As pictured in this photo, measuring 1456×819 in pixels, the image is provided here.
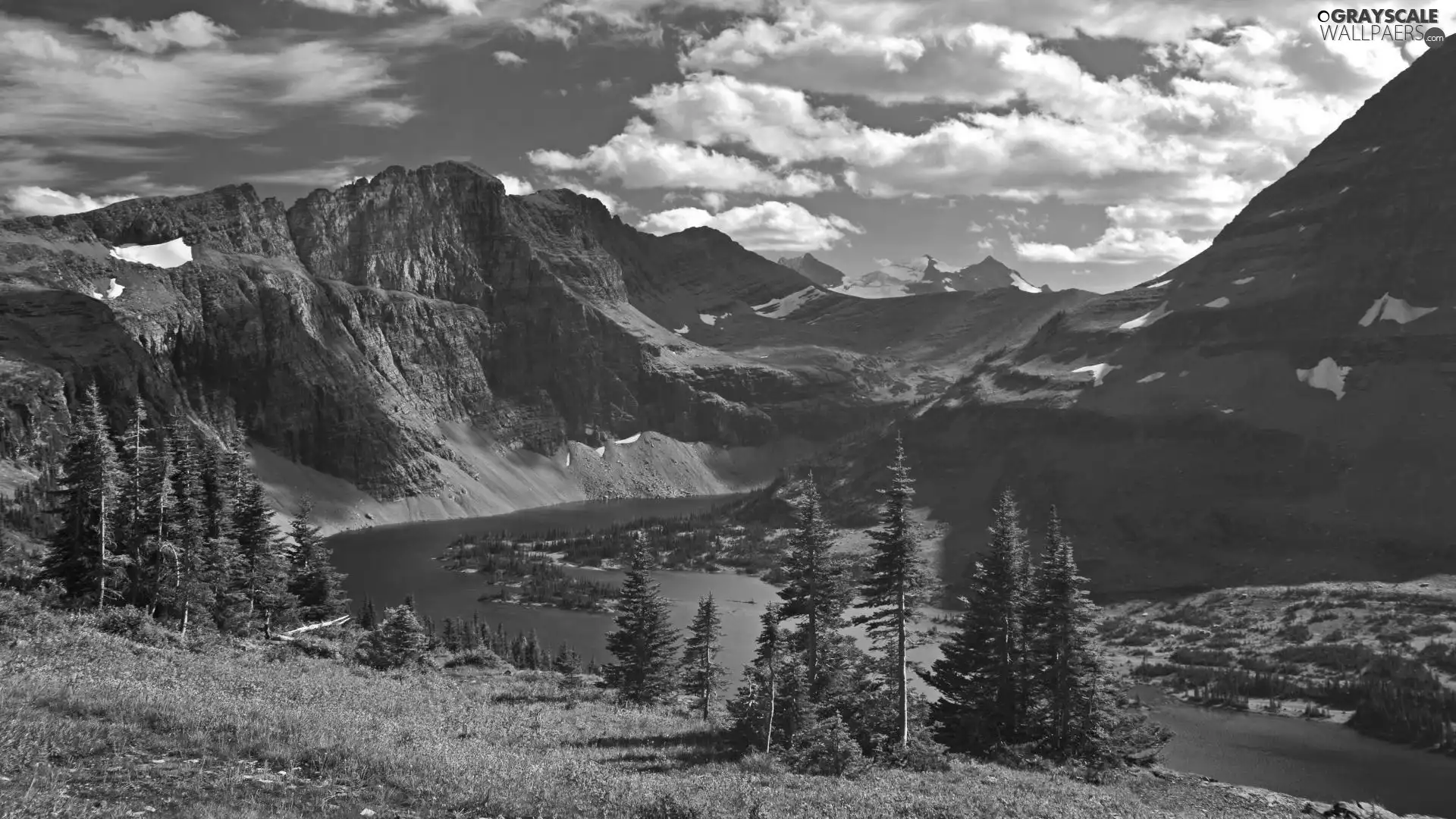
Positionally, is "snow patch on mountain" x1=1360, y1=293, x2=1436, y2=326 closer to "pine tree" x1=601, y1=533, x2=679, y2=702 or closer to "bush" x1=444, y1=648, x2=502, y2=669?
"pine tree" x1=601, y1=533, x2=679, y2=702

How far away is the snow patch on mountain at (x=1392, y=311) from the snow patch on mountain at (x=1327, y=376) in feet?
40.8

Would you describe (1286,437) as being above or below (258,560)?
above

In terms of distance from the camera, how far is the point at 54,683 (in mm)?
20750

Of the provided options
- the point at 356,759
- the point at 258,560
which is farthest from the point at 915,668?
the point at 258,560

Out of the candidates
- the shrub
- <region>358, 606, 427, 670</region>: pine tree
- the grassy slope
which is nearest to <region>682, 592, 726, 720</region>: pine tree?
the grassy slope

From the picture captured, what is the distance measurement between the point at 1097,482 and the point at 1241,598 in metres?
45.3

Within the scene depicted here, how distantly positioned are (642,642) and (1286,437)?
14580cm

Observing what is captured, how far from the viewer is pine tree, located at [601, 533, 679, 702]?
2480 inches

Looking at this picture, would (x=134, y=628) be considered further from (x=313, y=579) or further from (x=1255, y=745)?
(x=1255, y=745)

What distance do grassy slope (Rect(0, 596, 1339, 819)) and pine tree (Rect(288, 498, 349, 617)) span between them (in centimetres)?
3213

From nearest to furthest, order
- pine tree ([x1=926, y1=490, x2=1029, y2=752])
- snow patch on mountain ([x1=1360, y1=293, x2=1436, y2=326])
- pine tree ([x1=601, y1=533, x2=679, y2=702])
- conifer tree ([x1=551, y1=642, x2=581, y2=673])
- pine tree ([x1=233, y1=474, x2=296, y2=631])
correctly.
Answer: pine tree ([x1=926, y1=490, x2=1029, y2=752]) → pine tree ([x1=233, y1=474, x2=296, y2=631]) → pine tree ([x1=601, y1=533, x2=679, y2=702]) → conifer tree ([x1=551, y1=642, x2=581, y2=673]) → snow patch on mountain ([x1=1360, y1=293, x2=1436, y2=326])

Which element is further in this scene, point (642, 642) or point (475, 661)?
point (642, 642)

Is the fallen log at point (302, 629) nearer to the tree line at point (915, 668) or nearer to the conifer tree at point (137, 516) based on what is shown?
the conifer tree at point (137, 516)

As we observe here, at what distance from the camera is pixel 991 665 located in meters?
48.9
